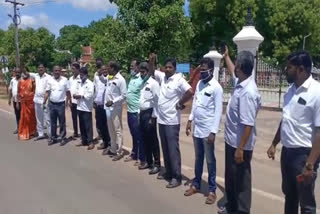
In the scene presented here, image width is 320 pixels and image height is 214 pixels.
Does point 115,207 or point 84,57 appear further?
point 84,57

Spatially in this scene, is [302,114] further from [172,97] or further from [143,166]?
[143,166]

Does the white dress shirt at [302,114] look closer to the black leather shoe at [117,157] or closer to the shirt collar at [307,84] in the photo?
the shirt collar at [307,84]

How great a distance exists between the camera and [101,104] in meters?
9.24

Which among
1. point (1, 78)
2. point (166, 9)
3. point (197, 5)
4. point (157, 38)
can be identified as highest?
point (197, 5)

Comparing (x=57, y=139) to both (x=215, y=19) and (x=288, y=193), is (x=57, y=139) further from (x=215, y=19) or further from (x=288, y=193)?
(x=215, y=19)

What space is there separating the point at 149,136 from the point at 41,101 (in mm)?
4309

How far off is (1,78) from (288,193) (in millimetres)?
41073

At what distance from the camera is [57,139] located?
10359 millimetres

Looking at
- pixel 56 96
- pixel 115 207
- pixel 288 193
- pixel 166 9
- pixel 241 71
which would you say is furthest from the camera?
pixel 166 9

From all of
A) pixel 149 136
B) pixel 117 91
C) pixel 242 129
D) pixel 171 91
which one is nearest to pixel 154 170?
pixel 149 136

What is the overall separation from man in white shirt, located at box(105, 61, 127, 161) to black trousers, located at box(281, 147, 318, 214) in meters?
4.58

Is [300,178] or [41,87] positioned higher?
[41,87]

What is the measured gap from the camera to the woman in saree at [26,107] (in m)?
11.0

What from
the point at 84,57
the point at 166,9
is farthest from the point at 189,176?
the point at 84,57
